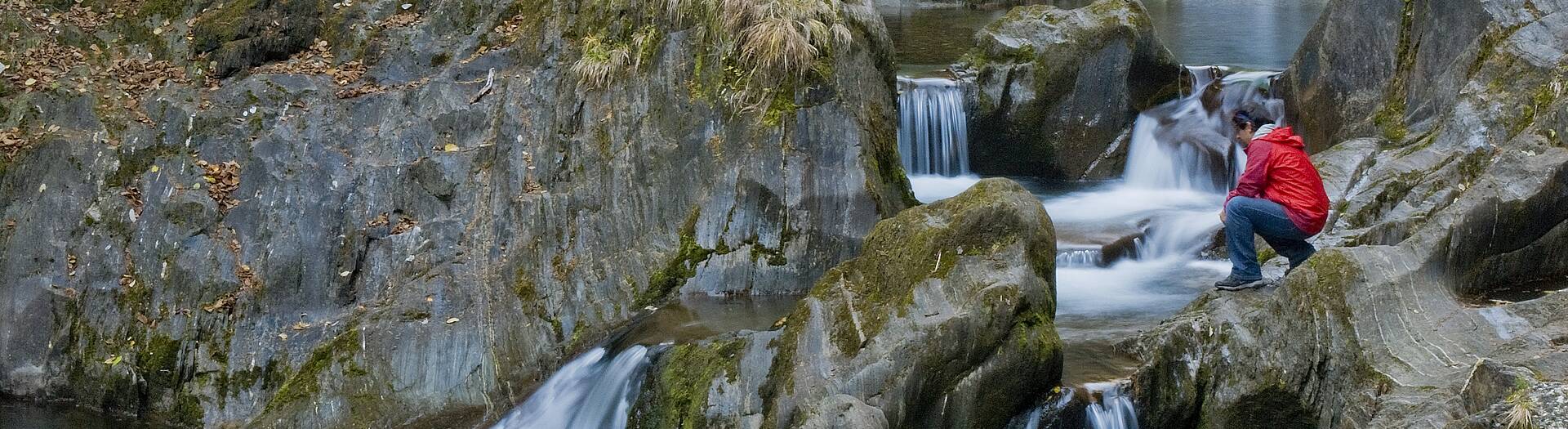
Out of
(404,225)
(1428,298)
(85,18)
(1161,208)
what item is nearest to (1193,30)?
(1161,208)

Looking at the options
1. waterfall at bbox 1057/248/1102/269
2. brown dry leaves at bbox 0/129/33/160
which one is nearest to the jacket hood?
waterfall at bbox 1057/248/1102/269

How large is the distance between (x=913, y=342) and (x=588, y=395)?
2.70 metres

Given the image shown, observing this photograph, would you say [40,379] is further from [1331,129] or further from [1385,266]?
[1331,129]

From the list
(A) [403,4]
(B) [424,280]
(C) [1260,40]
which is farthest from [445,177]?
(C) [1260,40]

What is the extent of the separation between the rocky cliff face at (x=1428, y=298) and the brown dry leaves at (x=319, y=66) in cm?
788

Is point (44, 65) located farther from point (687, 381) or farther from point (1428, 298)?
point (1428, 298)

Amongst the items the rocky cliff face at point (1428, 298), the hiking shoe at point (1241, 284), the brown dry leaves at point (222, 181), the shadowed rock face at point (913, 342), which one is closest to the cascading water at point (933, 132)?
the rocky cliff face at point (1428, 298)

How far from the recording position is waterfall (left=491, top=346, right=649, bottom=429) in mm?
8648

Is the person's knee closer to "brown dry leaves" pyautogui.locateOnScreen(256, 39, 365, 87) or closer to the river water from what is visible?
the river water

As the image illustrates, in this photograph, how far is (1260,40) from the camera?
19.6 metres

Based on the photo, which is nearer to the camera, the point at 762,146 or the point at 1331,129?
the point at 762,146

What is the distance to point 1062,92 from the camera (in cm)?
1481

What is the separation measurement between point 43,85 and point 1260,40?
643 inches

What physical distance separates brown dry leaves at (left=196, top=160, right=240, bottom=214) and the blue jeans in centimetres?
816
